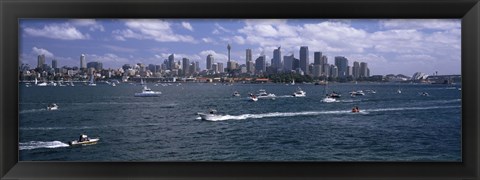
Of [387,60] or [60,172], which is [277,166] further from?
[387,60]

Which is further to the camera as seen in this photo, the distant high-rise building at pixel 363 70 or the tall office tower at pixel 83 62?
the distant high-rise building at pixel 363 70

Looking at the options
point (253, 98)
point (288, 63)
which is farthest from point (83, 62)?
point (288, 63)

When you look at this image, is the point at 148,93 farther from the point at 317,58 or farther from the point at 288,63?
the point at 317,58

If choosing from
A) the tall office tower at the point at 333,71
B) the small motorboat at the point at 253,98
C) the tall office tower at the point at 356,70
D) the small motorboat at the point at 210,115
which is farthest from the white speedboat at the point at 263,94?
the tall office tower at the point at 356,70

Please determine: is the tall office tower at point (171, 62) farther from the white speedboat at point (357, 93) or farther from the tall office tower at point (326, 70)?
the white speedboat at point (357, 93)

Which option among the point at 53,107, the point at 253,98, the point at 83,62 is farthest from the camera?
the point at 253,98

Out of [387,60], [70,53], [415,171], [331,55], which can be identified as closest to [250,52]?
[331,55]
